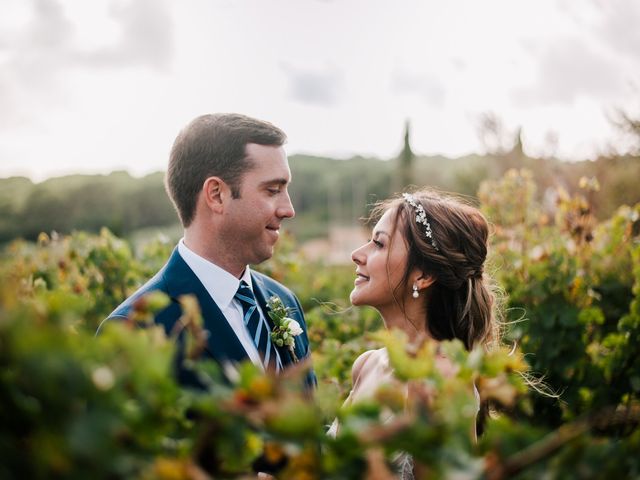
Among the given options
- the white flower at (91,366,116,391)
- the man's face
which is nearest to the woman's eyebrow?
the man's face

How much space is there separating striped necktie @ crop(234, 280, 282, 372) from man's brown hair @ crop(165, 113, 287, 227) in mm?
558

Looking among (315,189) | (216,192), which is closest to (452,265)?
(216,192)

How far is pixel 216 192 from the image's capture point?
128 inches

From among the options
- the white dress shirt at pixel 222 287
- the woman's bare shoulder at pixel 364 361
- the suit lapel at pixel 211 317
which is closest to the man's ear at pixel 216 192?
the white dress shirt at pixel 222 287

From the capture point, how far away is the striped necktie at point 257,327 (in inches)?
120

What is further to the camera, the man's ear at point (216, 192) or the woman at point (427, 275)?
the woman at point (427, 275)

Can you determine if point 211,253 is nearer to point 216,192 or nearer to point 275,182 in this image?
point 216,192

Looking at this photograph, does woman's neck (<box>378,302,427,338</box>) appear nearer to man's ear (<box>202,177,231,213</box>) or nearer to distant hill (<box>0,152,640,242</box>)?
distant hill (<box>0,152,640,242</box>)

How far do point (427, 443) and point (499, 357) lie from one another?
299mm

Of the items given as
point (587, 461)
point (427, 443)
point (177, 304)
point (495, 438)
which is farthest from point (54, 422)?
point (177, 304)

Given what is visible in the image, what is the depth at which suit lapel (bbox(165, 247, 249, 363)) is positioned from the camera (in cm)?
281

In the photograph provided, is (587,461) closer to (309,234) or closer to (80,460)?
(80,460)

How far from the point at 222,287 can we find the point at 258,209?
0.50m

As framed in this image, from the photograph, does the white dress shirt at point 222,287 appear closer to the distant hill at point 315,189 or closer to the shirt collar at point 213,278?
the shirt collar at point 213,278
